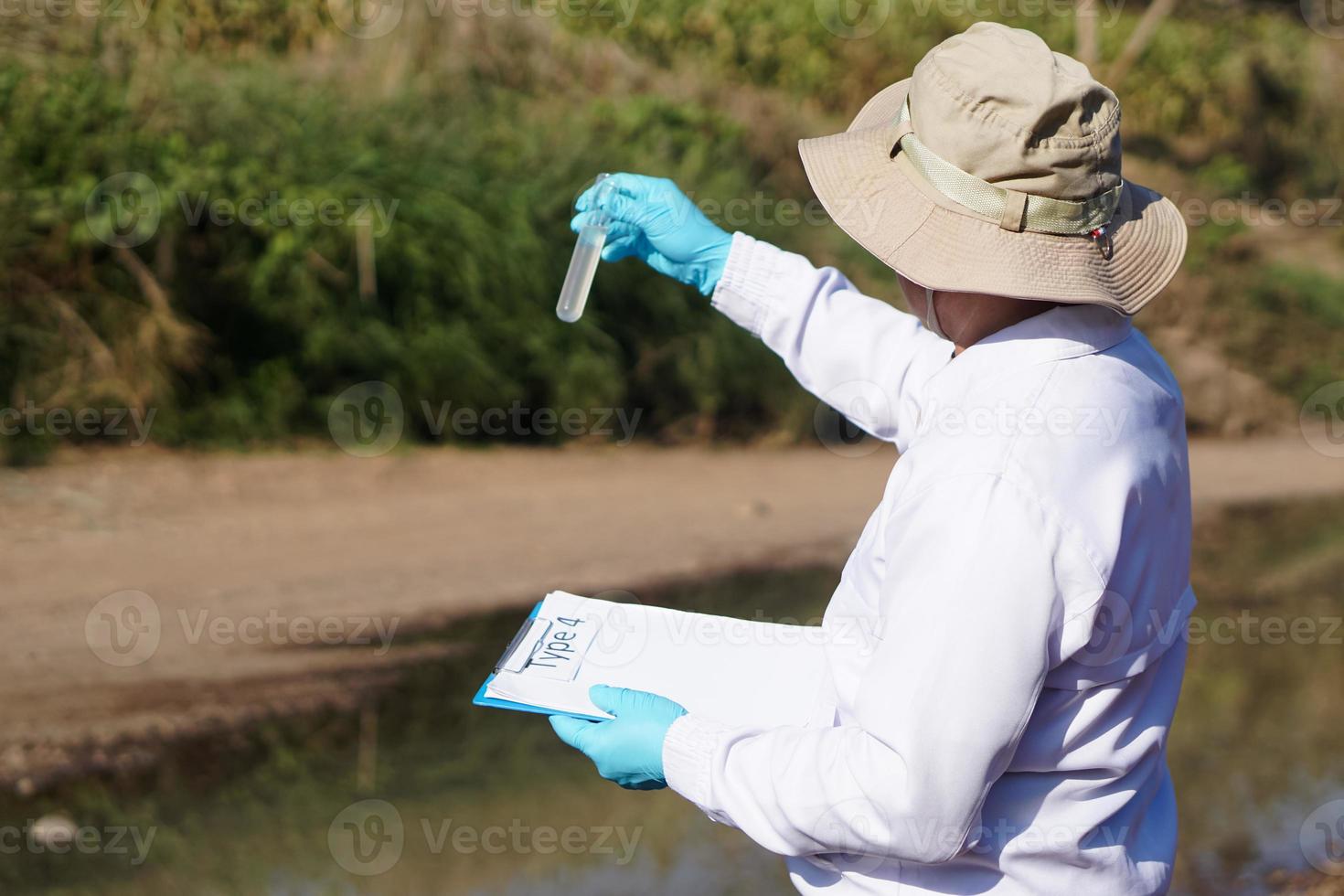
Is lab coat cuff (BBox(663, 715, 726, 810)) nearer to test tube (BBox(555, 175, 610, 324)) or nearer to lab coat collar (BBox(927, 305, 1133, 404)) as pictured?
lab coat collar (BBox(927, 305, 1133, 404))

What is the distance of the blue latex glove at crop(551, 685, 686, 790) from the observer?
1596 millimetres

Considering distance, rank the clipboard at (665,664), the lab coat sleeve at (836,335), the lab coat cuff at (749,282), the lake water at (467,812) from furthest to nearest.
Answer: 1. the lake water at (467,812)
2. the lab coat cuff at (749,282)
3. the lab coat sleeve at (836,335)
4. the clipboard at (665,664)

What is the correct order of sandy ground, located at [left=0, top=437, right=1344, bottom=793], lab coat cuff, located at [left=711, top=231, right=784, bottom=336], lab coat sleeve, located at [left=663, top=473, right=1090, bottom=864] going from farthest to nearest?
1. sandy ground, located at [left=0, top=437, right=1344, bottom=793]
2. lab coat cuff, located at [left=711, top=231, right=784, bottom=336]
3. lab coat sleeve, located at [left=663, top=473, right=1090, bottom=864]

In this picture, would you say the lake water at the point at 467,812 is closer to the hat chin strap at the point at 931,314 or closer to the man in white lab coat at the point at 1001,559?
the man in white lab coat at the point at 1001,559

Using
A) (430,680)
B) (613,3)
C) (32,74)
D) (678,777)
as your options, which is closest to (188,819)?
(430,680)

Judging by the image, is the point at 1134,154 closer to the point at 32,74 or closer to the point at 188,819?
the point at 32,74

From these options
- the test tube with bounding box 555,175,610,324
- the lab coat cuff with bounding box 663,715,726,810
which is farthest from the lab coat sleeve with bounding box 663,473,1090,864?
the test tube with bounding box 555,175,610,324

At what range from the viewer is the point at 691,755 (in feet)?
4.92

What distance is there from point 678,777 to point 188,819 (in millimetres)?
2289

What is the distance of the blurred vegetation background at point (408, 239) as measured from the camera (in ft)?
19.3

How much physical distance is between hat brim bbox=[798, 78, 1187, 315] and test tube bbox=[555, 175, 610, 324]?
0.62 meters

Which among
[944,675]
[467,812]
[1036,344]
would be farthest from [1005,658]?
[467,812]

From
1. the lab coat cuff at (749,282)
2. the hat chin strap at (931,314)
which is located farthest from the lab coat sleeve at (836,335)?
the hat chin strap at (931,314)

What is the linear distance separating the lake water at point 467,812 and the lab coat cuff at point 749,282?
1.69 m
